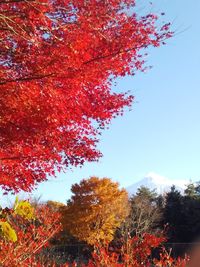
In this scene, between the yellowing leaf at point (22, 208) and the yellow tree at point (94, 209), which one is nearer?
the yellowing leaf at point (22, 208)

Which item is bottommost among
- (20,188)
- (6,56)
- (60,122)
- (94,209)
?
(20,188)

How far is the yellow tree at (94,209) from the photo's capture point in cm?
4422

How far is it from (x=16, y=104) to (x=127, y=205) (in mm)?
40467

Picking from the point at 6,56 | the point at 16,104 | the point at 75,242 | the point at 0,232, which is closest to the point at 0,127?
the point at 16,104

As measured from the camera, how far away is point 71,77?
8609 millimetres

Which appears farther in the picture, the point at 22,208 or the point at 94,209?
the point at 94,209

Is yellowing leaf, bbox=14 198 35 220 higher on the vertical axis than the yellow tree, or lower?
lower

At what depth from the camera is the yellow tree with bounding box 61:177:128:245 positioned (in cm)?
4422

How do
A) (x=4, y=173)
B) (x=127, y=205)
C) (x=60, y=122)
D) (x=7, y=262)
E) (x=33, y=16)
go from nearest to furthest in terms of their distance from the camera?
(x=7, y=262)
(x=33, y=16)
(x=60, y=122)
(x=4, y=173)
(x=127, y=205)

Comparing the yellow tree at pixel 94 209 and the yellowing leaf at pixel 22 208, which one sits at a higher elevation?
the yellow tree at pixel 94 209

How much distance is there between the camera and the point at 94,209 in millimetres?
46594

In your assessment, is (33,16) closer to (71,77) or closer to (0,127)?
(71,77)

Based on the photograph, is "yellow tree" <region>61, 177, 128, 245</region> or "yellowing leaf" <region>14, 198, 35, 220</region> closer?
"yellowing leaf" <region>14, 198, 35, 220</region>

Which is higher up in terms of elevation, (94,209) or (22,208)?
(94,209)
